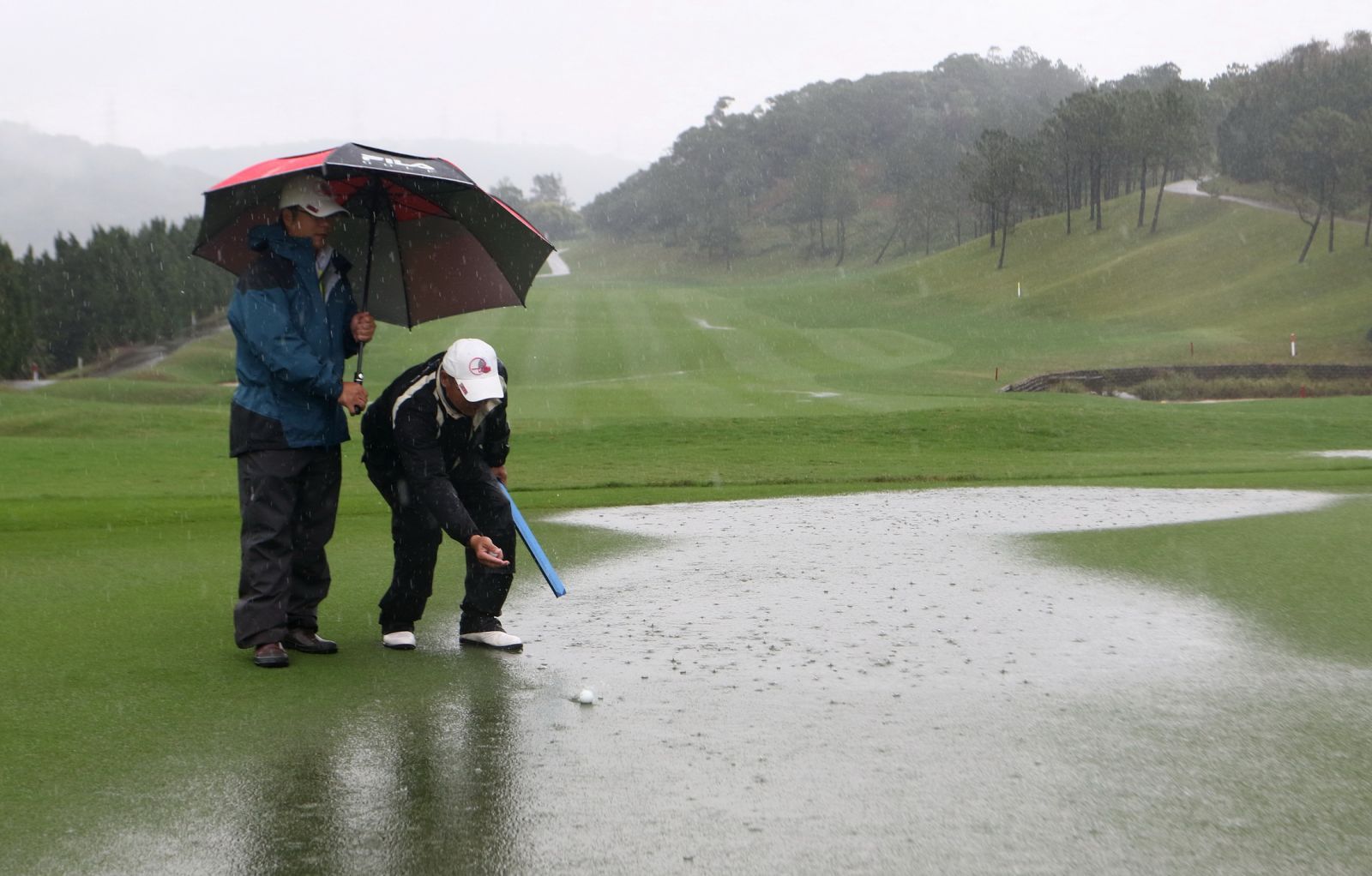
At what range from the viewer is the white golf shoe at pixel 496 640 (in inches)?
284

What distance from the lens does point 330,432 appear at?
718cm

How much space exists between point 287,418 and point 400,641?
4.23 feet

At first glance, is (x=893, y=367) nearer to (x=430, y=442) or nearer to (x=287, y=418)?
(x=430, y=442)

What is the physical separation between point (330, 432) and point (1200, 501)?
1018 cm

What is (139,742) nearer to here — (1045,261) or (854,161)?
(1045,261)

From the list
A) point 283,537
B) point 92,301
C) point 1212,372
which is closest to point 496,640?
point 283,537

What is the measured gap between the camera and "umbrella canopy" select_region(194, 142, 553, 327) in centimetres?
761

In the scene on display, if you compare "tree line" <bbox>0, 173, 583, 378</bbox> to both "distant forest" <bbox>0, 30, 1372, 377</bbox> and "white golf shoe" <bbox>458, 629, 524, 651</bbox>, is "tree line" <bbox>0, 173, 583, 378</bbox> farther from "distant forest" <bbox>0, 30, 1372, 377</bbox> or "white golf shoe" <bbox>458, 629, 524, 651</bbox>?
"white golf shoe" <bbox>458, 629, 524, 651</bbox>

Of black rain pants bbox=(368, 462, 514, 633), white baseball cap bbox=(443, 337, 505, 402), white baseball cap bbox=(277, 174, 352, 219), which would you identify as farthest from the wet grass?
white baseball cap bbox=(277, 174, 352, 219)


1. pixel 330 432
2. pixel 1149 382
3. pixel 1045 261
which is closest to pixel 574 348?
pixel 1149 382

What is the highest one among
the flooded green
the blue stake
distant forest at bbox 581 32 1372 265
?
distant forest at bbox 581 32 1372 265

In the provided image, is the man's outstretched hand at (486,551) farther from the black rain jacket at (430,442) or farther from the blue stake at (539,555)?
the blue stake at (539,555)

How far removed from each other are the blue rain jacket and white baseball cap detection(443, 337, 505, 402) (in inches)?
27.5

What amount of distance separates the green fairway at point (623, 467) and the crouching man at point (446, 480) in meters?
0.43
